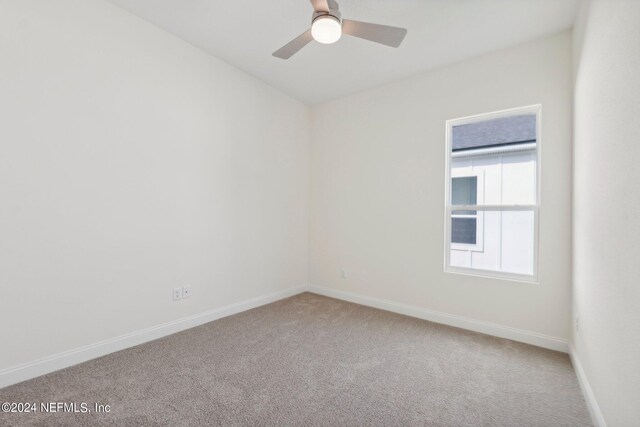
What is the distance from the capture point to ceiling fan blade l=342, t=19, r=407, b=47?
186 cm

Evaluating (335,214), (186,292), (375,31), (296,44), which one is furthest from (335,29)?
(186,292)

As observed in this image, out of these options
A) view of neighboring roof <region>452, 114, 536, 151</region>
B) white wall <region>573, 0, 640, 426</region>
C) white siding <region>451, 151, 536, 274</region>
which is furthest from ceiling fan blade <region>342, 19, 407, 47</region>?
white siding <region>451, 151, 536, 274</region>

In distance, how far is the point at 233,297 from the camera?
3.32m

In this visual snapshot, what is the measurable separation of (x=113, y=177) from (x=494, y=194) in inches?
139

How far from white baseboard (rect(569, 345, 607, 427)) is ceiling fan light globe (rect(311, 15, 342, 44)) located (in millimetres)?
2616

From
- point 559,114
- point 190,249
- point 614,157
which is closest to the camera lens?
point 614,157

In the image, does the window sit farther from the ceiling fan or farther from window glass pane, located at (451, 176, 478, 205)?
the ceiling fan

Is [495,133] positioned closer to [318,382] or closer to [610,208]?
[610,208]

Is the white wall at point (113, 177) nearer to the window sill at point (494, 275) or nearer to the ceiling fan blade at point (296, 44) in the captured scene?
the ceiling fan blade at point (296, 44)

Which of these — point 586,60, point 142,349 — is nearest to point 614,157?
point 586,60

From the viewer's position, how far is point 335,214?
4.02 meters

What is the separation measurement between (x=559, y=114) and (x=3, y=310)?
14.5 feet

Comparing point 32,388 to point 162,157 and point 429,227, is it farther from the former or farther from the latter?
point 429,227

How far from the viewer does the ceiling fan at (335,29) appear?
1748mm
